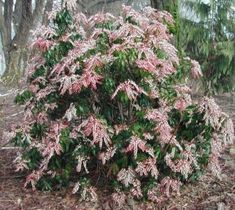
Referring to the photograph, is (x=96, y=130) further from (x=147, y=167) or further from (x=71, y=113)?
(x=147, y=167)

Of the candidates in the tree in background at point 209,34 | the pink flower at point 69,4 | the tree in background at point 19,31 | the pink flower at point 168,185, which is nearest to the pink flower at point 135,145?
the pink flower at point 168,185

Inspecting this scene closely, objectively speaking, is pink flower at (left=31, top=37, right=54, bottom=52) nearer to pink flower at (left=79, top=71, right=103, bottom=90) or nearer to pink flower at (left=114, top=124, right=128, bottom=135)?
pink flower at (left=79, top=71, right=103, bottom=90)

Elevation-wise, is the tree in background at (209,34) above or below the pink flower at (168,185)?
above

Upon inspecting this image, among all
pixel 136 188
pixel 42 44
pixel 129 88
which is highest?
pixel 42 44

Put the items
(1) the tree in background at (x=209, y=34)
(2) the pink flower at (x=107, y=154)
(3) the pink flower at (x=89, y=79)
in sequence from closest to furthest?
1. (3) the pink flower at (x=89, y=79)
2. (2) the pink flower at (x=107, y=154)
3. (1) the tree in background at (x=209, y=34)

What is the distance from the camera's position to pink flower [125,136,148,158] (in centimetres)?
378

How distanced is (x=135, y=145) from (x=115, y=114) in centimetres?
43

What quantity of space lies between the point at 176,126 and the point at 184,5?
3.82m

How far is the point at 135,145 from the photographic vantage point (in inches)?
149

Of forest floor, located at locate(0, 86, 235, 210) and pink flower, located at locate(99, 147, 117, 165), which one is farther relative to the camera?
forest floor, located at locate(0, 86, 235, 210)

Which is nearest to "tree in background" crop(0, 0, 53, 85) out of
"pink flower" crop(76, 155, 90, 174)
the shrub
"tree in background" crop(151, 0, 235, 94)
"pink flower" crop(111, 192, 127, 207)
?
"tree in background" crop(151, 0, 235, 94)

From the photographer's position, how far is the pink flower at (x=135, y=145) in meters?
3.78

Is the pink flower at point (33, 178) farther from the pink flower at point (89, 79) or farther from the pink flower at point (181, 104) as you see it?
the pink flower at point (181, 104)

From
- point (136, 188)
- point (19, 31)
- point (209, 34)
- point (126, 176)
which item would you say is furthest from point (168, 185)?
point (19, 31)
